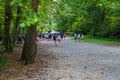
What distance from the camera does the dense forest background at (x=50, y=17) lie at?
14.2 m

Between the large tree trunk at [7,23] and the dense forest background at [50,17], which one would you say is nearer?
the dense forest background at [50,17]

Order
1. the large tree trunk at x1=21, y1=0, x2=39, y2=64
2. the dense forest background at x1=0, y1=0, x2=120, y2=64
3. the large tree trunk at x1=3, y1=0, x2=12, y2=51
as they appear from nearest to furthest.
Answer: the dense forest background at x1=0, y1=0, x2=120, y2=64
the large tree trunk at x1=21, y1=0, x2=39, y2=64
the large tree trunk at x1=3, y1=0, x2=12, y2=51

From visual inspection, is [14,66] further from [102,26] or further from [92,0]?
[102,26]

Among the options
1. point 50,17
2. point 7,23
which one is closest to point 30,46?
point 7,23

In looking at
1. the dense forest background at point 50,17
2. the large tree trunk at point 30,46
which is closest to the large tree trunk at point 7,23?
the dense forest background at point 50,17

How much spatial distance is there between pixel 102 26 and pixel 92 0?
47132 mm

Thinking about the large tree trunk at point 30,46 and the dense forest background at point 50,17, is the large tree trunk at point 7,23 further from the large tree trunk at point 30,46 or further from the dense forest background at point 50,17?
the large tree trunk at point 30,46

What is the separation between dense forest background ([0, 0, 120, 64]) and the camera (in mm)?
14202

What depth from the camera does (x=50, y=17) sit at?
4744cm

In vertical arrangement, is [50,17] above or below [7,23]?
above

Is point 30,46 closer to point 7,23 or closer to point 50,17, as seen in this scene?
point 7,23

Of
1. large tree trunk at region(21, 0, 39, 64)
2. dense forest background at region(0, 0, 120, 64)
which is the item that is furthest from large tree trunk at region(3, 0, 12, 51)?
large tree trunk at region(21, 0, 39, 64)

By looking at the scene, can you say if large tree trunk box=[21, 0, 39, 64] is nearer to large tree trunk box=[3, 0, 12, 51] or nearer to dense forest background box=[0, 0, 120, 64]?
dense forest background box=[0, 0, 120, 64]

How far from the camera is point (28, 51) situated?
19281 mm
